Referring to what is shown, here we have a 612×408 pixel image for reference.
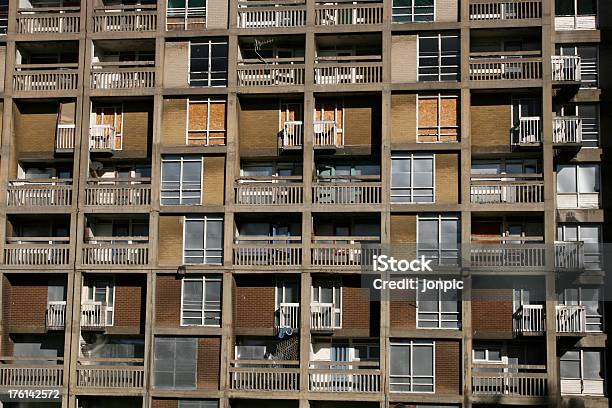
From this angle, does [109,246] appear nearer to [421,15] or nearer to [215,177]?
[215,177]

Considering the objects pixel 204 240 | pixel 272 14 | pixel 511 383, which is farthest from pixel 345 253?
pixel 272 14

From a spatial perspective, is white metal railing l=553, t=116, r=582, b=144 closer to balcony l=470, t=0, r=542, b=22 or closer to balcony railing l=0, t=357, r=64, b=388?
balcony l=470, t=0, r=542, b=22

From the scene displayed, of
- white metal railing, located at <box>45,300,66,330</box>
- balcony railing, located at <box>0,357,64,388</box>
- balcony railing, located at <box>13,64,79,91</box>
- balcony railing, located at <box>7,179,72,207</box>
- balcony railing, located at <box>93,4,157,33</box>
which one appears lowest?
balcony railing, located at <box>0,357,64,388</box>

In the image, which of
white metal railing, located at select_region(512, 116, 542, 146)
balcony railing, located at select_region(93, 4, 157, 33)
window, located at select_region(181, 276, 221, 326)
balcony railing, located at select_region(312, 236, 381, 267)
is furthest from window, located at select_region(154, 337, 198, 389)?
white metal railing, located at select_region(512, 116, 542, 146)

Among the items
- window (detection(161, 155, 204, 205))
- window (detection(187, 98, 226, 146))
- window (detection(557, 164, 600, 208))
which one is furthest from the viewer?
window (detection(557, 164, 600, 208))

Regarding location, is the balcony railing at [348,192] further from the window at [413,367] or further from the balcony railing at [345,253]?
the window at [413,367]

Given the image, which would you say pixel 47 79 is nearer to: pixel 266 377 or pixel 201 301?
pixel 201 301

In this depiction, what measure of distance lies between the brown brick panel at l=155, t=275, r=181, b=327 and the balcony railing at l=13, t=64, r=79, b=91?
31.2ft

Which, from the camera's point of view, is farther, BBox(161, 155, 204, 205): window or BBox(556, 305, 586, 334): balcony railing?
BBox(161, 155, 204, 205): window

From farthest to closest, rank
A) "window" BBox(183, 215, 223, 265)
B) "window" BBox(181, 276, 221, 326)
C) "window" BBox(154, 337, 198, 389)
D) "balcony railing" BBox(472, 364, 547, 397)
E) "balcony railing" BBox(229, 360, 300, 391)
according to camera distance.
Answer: "window" BBox(183, 215, 223, 265)
"window" BBox(181, 276, 221, 326)
"window" BBox(154, 337, 198, 389)
"balcony railing" BBox(229, 360, 300, 391)
"balcony railing" BBox(472, 364, 547, 397)

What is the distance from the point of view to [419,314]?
42.1m

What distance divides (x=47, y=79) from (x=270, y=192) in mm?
11201

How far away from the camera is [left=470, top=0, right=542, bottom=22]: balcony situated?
141ft

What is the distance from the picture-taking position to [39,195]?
44.5 meters
